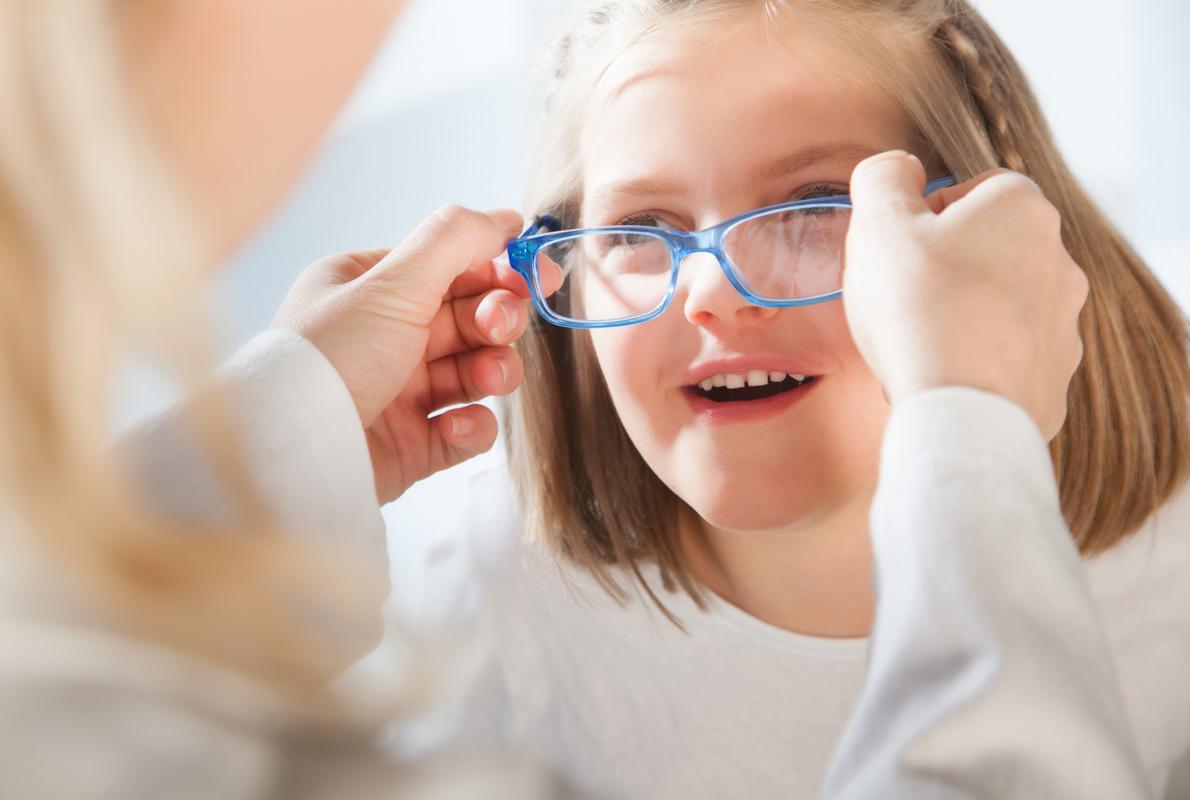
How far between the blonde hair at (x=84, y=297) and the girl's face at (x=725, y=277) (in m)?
0.56

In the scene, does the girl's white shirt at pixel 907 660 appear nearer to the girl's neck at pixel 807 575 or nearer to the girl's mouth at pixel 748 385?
the girl's neck at pixel 807 575

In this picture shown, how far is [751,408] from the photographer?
99cm

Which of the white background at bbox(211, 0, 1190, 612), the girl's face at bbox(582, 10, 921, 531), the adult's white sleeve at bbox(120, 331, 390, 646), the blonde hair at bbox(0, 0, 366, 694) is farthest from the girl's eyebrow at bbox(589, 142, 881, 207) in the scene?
the white background at bbox(211, 0, 1190, 612)

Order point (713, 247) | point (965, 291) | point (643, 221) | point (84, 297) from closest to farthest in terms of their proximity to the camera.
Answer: point (84, 297) → point (965, 291) → point (713, 247) → point (643, 221)

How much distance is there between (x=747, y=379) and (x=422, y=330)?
11.3 inches

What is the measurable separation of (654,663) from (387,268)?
1.84 ft

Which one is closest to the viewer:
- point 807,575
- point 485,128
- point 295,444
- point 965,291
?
point 965,291

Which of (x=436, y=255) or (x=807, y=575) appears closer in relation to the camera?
(x=436, y=255)

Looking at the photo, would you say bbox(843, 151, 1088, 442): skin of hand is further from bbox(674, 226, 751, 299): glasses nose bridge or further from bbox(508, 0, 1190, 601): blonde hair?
bbox(508, 0, 1190, 601): blonde hair

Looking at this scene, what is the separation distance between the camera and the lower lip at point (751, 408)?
99 centimetres

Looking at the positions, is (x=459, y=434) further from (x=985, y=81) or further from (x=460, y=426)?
(x=985, y=81)

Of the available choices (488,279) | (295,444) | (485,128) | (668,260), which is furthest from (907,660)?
(485,128)

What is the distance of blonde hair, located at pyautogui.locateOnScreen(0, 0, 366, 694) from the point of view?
1.53 ft

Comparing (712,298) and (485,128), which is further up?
(485,128)
